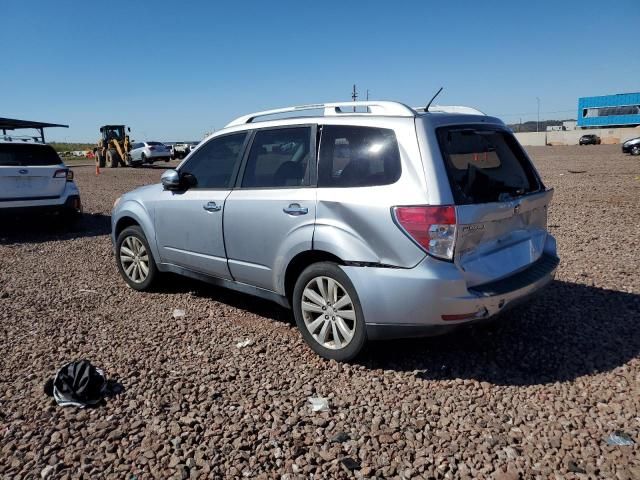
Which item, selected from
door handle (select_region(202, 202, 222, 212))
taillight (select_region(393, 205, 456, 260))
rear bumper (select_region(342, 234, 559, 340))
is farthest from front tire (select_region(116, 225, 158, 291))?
taillight (select_region(393, 205, 456, 260))

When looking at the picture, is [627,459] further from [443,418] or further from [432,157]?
[432,157]

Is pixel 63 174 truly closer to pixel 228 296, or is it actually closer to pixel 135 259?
pixel 135 259

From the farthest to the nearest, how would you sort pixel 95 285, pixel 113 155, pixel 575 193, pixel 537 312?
pixel 113 155 → pixel 575 193 → pixel 95 285 → pixel 537 312

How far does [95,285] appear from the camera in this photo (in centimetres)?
604

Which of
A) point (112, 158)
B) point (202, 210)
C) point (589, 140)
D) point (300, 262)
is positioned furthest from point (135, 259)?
point (589, 140)

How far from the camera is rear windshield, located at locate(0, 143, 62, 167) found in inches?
332

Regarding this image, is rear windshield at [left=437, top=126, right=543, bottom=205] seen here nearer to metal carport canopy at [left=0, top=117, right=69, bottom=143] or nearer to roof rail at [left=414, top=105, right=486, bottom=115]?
roof rail at [left=414, top=105, right=486, bottom=115]

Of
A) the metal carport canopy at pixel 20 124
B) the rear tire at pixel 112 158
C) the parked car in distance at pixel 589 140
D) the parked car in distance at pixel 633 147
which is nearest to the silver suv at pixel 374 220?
the metal carport canopy at pixel 20 124

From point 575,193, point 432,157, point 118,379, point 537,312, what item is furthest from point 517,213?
point 575,193

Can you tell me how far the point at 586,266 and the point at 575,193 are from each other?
7613 millimetres

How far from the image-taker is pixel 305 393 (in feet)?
11.2

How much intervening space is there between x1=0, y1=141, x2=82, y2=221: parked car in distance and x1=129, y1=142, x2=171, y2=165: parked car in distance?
80.0 ft

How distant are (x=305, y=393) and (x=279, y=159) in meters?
1.90

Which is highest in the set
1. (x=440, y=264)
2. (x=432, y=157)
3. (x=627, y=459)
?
(x=432, y=157)
